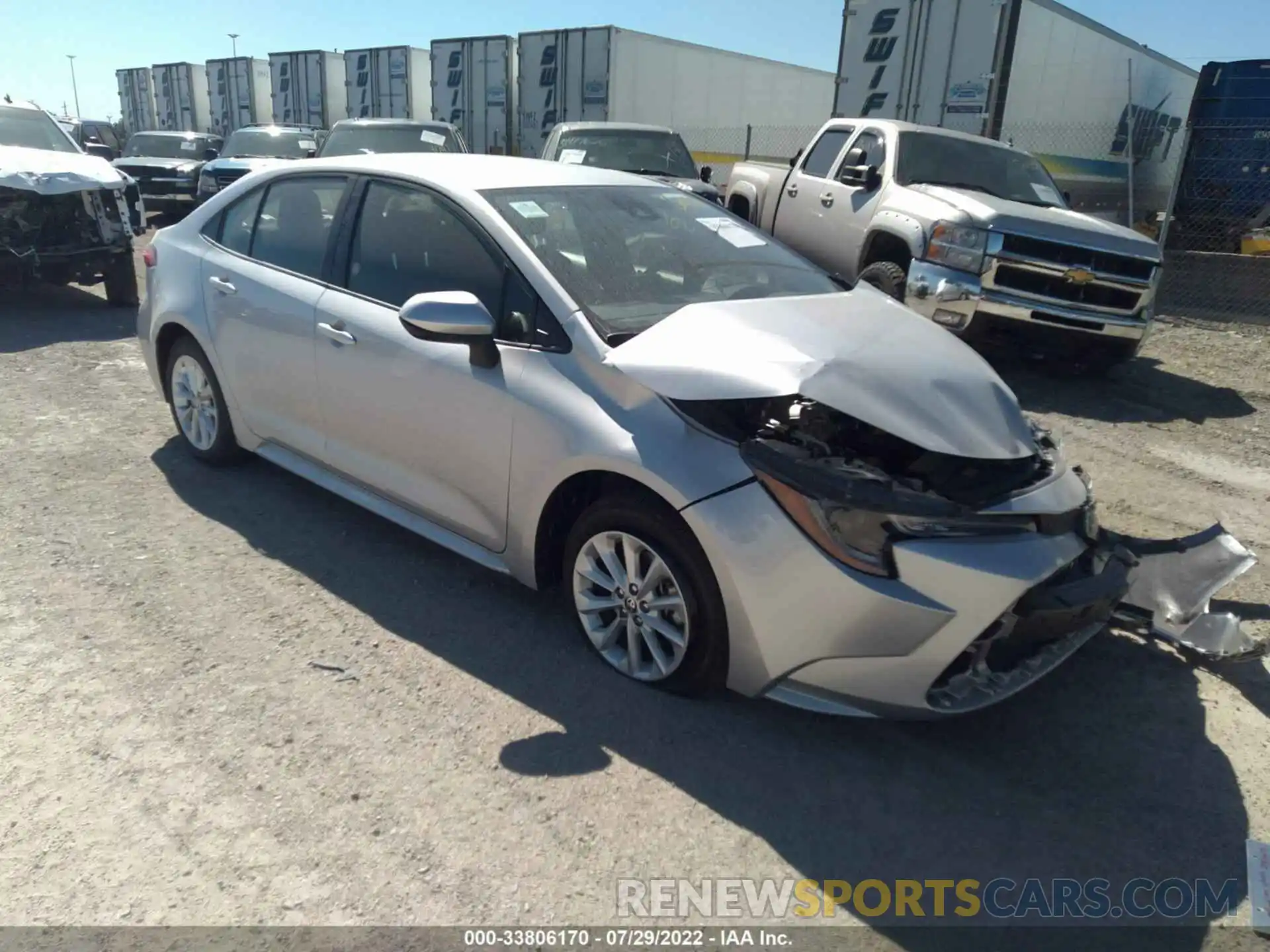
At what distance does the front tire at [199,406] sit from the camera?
478 cm

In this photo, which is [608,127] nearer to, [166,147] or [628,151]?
[628,151]

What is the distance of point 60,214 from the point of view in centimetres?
867

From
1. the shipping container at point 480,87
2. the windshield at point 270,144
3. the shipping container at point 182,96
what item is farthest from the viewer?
the shipping container at point 182,96

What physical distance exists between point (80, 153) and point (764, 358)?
31.2ft

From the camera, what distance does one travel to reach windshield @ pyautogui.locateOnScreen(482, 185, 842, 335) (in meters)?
3.42

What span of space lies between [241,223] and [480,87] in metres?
18.5

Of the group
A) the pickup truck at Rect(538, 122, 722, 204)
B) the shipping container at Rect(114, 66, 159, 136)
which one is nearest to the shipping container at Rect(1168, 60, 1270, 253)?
the pickup truck at Rect(538, 122, 722, 204)

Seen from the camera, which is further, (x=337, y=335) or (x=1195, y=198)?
(x=1195, y=198)

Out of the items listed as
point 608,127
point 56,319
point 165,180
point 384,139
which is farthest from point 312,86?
point 56,319

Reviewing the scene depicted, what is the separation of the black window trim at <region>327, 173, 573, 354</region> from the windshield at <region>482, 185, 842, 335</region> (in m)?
0.11

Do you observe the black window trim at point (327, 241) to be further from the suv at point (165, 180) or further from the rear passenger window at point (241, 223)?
the suv at point (165, 180)

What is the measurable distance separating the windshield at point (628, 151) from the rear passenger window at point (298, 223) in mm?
7452

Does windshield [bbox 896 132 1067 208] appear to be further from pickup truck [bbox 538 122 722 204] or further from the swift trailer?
the swift trailer

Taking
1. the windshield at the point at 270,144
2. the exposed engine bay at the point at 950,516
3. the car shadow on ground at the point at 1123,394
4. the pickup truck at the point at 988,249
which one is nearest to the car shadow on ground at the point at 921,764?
the exposed engine bay at the point at 950,516
